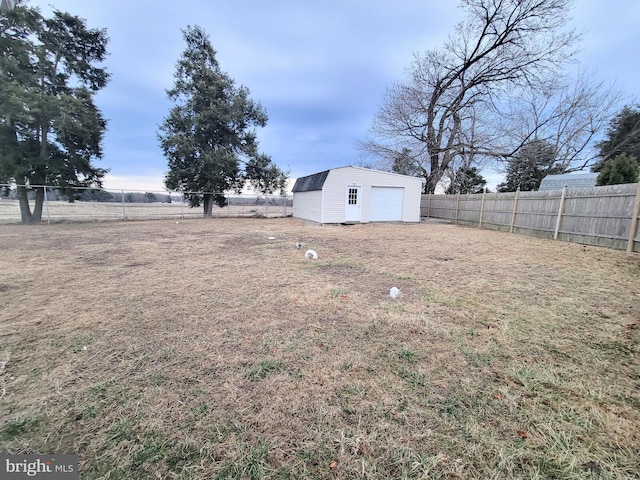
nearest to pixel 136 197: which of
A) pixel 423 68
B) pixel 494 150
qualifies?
pixel 423 68

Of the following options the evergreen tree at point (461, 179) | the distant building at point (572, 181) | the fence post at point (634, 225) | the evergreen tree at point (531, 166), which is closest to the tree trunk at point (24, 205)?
the fence post at point (634, 225)

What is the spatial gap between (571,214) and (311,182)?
1047cm

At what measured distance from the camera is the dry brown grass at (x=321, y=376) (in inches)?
48.7

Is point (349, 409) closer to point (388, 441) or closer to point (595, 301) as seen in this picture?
point (388, 441)

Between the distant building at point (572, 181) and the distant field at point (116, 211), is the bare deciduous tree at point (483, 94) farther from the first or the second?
the distant field at point (116, 211)

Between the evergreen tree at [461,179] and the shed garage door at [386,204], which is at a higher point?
the evergreen tree at [461,179]

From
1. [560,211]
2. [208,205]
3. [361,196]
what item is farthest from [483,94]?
[208,205]

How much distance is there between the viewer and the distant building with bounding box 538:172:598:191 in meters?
13.0

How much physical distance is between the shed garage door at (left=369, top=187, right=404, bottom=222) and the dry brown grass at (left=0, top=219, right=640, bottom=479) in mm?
9374

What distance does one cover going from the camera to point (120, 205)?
13719 millimetres

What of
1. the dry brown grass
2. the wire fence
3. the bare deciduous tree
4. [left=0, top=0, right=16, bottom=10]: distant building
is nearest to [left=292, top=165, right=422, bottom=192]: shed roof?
the wire fence

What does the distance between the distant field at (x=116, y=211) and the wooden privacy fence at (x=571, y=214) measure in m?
13.0

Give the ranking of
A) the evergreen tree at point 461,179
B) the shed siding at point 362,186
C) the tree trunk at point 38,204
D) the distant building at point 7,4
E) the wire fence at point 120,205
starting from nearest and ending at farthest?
1. the distant building at point 7,4
2. the tree trunk at point 38,204
3. the wire fence at point 120,205
4. the shed siding at point 362,186
5. the evergreen tree at point 461,179

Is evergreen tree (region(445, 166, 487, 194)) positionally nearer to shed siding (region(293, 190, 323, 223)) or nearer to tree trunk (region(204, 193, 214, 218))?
shed siding (region(293, 190, 323, 223))
